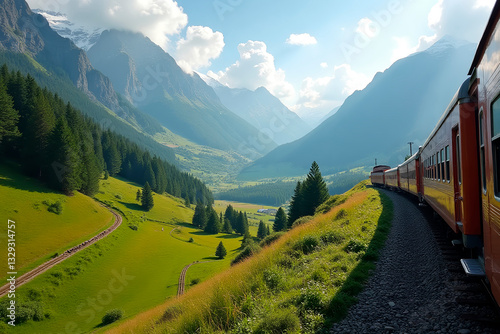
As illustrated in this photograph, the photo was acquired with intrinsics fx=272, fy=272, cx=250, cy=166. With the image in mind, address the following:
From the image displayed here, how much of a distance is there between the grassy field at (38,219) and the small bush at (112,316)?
15313 millimetres

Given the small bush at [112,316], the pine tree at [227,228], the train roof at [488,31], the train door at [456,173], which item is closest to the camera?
the train roof at [488,31]

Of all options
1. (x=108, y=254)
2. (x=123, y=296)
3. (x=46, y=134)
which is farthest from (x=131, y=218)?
(x=123, y=296)

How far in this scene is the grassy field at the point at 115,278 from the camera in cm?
3506

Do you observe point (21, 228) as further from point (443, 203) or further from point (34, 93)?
point (443, 203)

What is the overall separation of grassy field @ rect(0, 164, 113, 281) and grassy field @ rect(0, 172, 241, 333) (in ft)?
9.80

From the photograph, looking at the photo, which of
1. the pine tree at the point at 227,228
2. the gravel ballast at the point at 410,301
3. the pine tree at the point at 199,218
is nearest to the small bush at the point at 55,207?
the pine tree at the point at 199,218

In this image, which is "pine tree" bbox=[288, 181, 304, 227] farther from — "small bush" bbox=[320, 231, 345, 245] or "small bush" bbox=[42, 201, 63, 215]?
"small bush" bbox=[42, 201, 63, 215]

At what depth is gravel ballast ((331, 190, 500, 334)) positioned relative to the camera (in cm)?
555

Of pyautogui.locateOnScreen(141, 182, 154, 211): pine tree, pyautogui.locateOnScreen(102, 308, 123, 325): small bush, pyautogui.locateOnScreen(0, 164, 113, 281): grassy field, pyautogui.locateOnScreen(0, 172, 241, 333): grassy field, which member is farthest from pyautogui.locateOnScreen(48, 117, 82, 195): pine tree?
pyautogui.locateOnScreen(102, 308, 123, 325): small bush

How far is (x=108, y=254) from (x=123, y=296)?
14.7 metres

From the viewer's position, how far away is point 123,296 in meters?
42.6

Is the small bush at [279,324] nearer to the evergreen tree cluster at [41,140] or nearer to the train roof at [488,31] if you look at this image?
the train roof at [488,31]

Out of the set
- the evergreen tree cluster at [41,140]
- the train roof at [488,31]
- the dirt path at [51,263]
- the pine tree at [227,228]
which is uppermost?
the evergreen tree cluster at [41,140]

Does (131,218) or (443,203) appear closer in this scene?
(443,203)
